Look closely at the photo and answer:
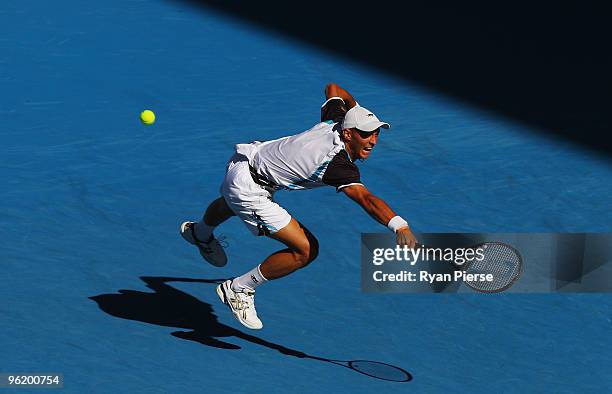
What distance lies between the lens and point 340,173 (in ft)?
33.3

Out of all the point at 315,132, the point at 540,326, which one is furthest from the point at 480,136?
the point at 315,132

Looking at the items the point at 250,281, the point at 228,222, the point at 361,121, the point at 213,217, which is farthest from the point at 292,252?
the point at 228,222

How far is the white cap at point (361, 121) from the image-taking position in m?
10.2

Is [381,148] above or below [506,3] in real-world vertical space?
below

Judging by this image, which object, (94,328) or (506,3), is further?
(506,3)

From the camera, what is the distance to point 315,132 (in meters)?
10.6

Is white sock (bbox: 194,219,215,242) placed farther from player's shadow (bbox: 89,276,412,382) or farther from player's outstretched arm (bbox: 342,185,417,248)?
Answer: player's outstretched arm (bbox: 342,185,417,248)

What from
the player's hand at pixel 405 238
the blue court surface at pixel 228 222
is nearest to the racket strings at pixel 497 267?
the blue court surface at pixel 228 222

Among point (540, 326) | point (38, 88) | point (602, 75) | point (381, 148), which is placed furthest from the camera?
point (602, 75)

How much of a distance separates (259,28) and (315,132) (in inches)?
314

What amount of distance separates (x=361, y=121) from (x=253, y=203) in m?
1.18

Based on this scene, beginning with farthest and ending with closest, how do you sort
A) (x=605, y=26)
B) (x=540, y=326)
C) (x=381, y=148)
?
(x=605, y=26) → (x=381, y=148) → (x=540, y=326)

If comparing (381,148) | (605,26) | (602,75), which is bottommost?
(381,148)

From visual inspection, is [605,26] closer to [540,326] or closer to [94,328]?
[540,326]
